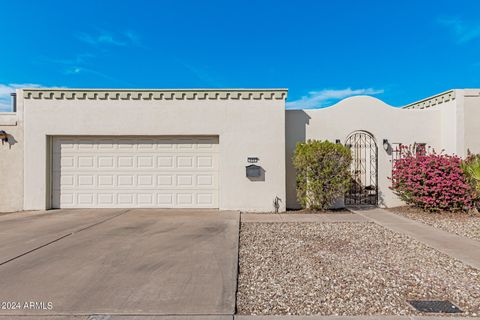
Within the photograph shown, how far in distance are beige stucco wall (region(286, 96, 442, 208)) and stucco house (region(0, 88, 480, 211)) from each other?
3cm

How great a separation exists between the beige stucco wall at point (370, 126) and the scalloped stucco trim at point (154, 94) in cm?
128

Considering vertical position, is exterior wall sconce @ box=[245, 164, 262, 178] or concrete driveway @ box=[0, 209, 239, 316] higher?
exterior wall sconce @ box=[245, 164, 262, 178]

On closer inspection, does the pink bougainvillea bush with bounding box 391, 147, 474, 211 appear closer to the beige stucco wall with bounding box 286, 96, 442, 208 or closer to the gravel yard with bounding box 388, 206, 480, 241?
the gravel yard with bounding box 388, 206, 480, 241

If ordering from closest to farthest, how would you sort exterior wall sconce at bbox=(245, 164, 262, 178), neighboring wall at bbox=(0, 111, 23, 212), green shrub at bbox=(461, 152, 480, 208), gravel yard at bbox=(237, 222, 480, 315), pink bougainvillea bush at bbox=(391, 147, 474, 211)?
1. gravel yard at bbox=(237, 222, 480, 315)
2. green shrub at bbox=(461, 152, 480, 208)
3. pink bougainvillea bush at bbox=(391, 147, 474, 211)
4. exterior wall sconce at bbox=(245, 164, 262, 178)
5. neighboring wall at bbox=(0, 111, 23, 212)

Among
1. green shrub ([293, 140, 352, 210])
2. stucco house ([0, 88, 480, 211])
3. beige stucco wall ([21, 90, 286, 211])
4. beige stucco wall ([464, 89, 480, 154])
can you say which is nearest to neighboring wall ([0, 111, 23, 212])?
stucco house ([0, 88, 480, 211])

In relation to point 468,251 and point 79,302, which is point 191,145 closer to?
point 79,302

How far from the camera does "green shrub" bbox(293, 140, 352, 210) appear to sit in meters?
8.30

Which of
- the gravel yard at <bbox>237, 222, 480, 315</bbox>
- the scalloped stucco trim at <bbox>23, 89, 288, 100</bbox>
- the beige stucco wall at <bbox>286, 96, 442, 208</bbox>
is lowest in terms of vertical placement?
the gravel yard at <bbox>237, 222, 480, 315</bbox>

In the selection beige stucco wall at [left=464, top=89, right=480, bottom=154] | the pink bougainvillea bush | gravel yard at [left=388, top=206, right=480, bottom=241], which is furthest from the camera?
beige stucco wall at [left=464, top=89, right=480, bottom=154]

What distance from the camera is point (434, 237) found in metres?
5.85

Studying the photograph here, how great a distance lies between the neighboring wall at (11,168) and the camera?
8.79m

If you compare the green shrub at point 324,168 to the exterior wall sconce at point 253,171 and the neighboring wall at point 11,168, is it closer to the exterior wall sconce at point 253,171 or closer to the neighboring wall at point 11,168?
the exterior wall sconce at point 253,171

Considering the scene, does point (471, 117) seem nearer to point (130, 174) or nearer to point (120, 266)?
point (120, 266)

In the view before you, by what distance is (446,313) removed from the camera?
288 cm
